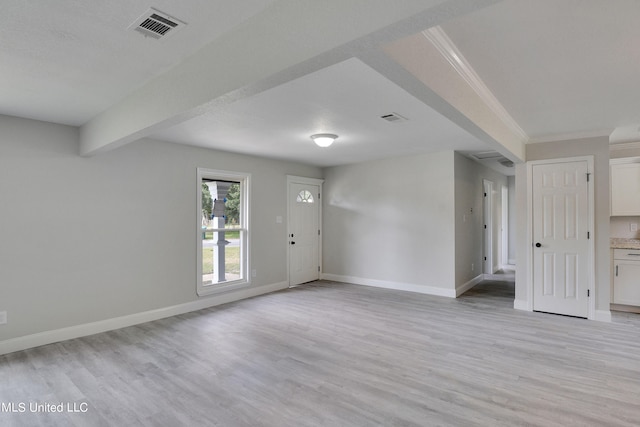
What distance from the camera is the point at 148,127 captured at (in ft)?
8.65

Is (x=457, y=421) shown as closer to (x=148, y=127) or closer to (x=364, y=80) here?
(x=364, y=80)

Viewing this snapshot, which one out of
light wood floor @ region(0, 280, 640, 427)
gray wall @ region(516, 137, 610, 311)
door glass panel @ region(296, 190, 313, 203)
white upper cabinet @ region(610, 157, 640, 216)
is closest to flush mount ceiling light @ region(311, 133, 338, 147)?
light wood floor @ region(0, 280, 640, 427)

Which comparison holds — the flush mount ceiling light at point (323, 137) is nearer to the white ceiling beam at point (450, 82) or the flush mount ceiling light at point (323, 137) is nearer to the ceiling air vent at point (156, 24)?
the white ceiling beam at point (450, 82)

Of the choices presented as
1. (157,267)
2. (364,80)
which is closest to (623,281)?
(364,80)

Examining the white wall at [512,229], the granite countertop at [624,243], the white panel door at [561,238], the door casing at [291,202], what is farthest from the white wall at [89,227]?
the white wall at [512,229]

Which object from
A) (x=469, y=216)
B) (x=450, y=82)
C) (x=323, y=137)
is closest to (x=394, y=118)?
(x=323, y=137)

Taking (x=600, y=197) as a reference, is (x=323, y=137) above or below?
above

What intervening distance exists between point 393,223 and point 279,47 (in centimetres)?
486

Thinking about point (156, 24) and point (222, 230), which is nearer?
point (156, 24)

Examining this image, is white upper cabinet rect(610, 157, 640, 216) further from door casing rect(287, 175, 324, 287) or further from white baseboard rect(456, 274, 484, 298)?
door casing rect(287, 175, 324, 287)

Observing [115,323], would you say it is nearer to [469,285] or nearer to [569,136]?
[469,285]

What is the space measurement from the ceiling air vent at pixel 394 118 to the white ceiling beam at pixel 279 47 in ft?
6.18

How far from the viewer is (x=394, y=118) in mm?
3547

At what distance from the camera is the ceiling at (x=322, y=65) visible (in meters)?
1.55
